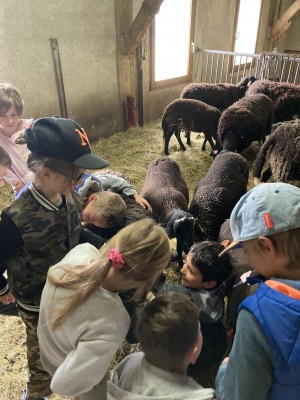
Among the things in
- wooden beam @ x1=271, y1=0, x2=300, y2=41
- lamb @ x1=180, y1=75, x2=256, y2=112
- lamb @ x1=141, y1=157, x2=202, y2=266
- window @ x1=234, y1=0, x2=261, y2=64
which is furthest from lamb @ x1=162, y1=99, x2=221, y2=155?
wooden beam @ x1=271, y1=0, x2=300, y2=41

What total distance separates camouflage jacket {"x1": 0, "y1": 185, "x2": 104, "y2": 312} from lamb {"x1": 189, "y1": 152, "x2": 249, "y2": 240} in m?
1.76

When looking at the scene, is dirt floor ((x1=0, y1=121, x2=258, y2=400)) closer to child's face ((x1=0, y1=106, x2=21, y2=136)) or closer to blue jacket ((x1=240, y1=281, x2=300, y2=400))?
blue jacket ((x1=240, y1=281, x2=300, y2=400))

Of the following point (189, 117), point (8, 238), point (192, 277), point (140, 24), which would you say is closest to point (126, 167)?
point (189, 117)

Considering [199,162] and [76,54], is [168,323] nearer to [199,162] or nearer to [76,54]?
[199,162]

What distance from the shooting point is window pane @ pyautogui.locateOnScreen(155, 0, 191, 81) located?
23.1ft

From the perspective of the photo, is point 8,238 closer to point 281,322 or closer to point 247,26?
point 281,322

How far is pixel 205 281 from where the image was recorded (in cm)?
199

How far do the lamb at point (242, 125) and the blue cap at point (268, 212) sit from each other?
380 centimetres

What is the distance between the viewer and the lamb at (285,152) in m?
3.86

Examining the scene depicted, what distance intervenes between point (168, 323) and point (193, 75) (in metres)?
8.14

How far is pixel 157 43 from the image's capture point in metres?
7.14

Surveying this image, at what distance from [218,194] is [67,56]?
12.3 ft

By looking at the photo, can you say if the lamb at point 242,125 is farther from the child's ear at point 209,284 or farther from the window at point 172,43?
the child's ear at point 209,284

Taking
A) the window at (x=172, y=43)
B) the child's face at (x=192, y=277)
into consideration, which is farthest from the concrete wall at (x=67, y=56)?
the child's face at (x=192, y=277)
